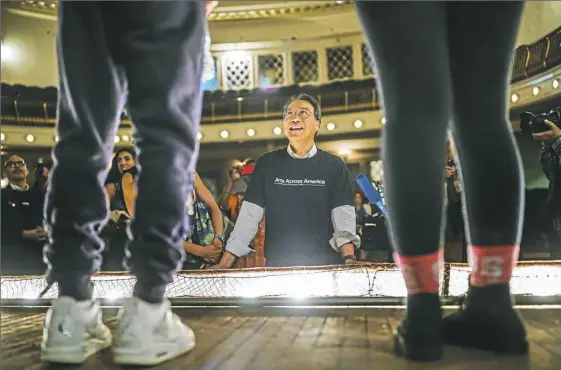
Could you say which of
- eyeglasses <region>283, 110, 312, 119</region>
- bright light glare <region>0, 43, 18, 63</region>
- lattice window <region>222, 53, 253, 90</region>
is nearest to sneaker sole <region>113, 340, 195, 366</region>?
bright light glare <region>0, 43, 18, 63</region>

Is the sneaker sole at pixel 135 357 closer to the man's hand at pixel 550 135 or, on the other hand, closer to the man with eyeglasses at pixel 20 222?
the man with eyeglasses at pixel 20 222

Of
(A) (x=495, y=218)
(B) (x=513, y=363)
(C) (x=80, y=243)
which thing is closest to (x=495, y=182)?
(A) (x=495, y=218)

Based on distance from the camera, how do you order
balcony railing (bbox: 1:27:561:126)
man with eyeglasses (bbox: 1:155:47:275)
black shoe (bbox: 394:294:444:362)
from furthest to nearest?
balcony railing (bbox: 1:27:561:126)
man with eyeglasses (bbox: 1:155:47:275)
black shoe (bbox: 394:294:444:362)

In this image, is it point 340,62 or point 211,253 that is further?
point 340,62

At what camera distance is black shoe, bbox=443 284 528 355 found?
556 mm

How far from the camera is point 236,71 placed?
4.22m

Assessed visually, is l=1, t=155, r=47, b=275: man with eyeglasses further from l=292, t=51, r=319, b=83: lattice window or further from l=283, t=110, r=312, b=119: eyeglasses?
l=292, t=51, r=319, b=83: lattice window

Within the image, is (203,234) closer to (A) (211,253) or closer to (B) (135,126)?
(A) (211,253)

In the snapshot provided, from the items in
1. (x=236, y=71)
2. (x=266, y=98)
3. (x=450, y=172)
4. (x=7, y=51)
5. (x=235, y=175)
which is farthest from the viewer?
(x=236, y=71)

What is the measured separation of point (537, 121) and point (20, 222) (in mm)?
1109

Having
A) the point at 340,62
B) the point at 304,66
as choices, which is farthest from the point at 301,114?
the point at 304,66

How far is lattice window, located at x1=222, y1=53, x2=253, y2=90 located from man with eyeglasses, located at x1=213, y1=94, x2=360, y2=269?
258 cm

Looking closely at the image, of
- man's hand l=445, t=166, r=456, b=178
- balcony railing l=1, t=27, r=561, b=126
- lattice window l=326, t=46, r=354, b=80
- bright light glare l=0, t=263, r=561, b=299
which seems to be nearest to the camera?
man's hand l=445, t=166, r=456, b=178

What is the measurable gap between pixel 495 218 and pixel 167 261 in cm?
40
